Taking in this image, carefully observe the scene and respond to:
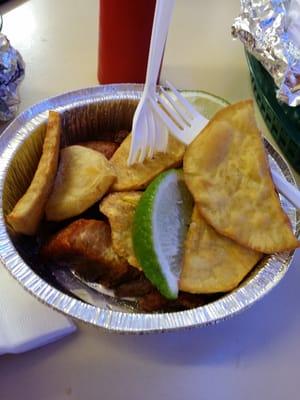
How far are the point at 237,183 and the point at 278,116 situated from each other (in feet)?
0.80

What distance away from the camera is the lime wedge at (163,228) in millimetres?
630

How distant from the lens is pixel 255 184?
69 cm

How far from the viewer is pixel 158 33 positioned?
0.63 m

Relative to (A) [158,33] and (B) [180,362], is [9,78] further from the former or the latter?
(B) [180,362]

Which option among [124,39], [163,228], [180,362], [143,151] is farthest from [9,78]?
[180,362]

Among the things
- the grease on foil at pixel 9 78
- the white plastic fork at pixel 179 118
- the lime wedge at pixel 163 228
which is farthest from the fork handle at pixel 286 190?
the grease on foil at pixel 9 78

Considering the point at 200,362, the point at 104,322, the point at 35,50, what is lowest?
the point at 200,362

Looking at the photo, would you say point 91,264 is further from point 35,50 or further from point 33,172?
point 35,50

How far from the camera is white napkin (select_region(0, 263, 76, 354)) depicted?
25.6 inches

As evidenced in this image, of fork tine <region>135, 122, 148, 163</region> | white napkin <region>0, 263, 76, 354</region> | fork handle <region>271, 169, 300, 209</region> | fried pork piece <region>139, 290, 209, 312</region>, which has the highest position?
fork tine <region>135, 122, 148, 163</region>

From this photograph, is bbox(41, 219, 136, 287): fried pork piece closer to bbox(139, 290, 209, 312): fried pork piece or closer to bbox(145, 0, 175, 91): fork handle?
bbox(139, 290, 209, 312): fried pork piece

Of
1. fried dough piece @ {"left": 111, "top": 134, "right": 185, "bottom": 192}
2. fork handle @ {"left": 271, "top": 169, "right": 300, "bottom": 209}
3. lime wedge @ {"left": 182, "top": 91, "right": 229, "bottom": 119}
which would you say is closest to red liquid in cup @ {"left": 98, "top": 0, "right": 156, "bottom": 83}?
lime wedge @ {"left": 182, "top": 91, "right": 229, "bottom": 119}

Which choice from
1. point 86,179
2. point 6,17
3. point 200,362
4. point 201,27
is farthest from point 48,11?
point 200,362

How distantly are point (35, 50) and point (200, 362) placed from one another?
0.71m
